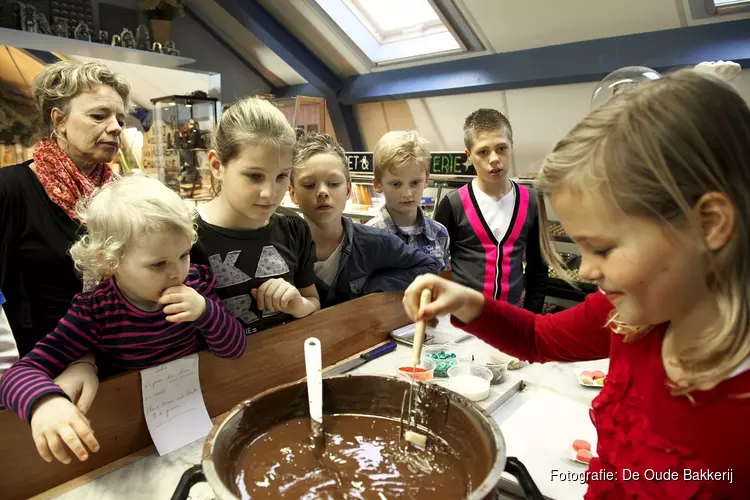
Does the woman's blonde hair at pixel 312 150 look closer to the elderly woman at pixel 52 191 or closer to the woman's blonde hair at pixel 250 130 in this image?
the woman's blonde hair at pixel 250 130

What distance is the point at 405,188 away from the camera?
206 centimetres

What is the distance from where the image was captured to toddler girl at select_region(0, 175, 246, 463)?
99 centimetres

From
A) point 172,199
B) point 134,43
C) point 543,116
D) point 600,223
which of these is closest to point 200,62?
point 134,43

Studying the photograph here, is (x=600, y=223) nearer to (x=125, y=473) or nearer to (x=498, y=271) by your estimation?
(x=125, y=473)

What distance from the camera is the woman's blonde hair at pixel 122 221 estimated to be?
39.2 inches

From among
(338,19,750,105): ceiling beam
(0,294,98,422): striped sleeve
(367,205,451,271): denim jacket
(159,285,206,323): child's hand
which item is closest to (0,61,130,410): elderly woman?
(0,294,98,422): striped sleeve

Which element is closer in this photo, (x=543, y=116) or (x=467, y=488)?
(x=467, y=488)

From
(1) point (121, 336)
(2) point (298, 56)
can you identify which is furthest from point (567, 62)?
(1) point (121, 336)

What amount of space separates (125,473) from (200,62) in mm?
4761

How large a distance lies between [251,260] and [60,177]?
71 centimetres

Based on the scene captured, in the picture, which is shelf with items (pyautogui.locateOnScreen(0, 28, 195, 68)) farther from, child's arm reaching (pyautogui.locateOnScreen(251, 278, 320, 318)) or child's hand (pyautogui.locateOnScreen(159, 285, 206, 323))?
child's hand (pyautogui.locateOnScreen(159, 285, 206, 323))

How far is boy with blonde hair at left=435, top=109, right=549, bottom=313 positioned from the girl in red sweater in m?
1.53

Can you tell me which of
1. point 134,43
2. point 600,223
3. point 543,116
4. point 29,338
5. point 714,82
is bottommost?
point 29,338

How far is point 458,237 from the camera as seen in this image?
241 centimetres
